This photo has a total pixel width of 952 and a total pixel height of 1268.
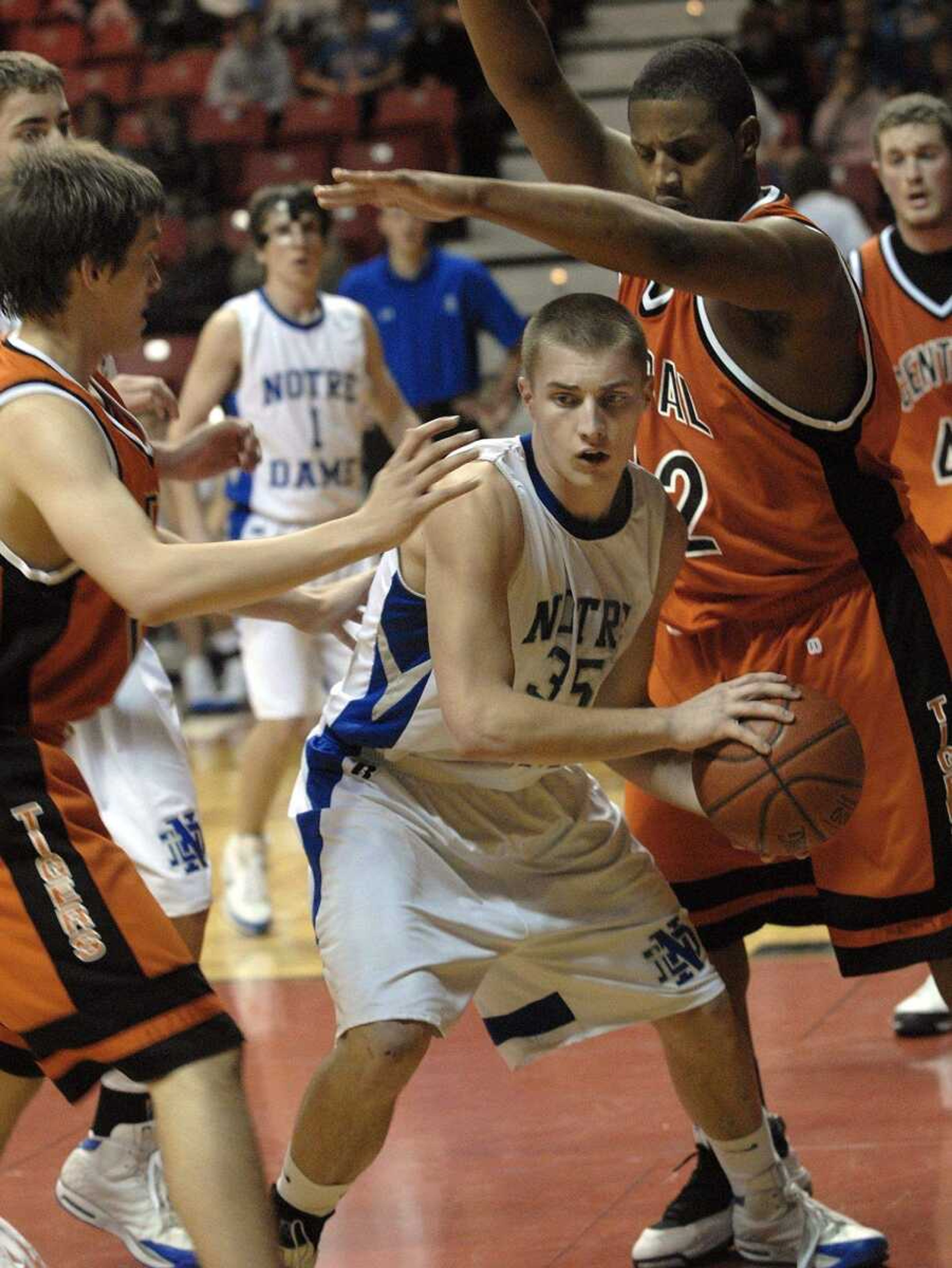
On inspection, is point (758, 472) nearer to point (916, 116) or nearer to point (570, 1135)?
point (570, 1135)

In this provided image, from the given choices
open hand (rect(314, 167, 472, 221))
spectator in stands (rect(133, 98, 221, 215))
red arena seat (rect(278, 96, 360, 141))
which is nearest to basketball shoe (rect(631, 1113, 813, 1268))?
open hand (rect(314, 167, 472, 221))

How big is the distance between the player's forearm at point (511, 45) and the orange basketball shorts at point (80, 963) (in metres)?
1.71

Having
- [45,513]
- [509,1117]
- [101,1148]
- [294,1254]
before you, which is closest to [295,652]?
[509,1117]

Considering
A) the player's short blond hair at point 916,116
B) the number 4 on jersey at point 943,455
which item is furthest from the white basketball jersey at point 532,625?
the player's short blond hair at point 916,116

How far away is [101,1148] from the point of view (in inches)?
148

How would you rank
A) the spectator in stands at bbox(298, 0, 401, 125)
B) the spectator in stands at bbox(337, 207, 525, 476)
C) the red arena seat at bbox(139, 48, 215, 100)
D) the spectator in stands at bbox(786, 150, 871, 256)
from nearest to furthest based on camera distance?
the spectator in stands at bbox(337, 207, 525, 476) → the spectator in stands at bbox(786, 150, 871, 256) → the spectator in stands at bbox(298, 0, 401, 125) → the red arena seat at bbox(139, 48, 215, 100)

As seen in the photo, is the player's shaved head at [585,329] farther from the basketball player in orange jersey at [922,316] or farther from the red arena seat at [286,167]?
the red arena seat at [286,167]

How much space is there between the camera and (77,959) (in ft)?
8.80

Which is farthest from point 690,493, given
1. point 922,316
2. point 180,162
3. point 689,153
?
point 180,162

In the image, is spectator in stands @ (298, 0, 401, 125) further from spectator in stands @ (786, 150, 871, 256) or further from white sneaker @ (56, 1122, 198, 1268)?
white sneaker @ (56, 1122, 198, 1268)

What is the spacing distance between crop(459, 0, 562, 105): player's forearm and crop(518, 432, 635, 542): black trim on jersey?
2.55 ft

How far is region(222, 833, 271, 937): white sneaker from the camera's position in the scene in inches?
247

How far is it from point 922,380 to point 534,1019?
2140 millimetres

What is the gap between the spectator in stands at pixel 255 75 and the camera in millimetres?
13812
